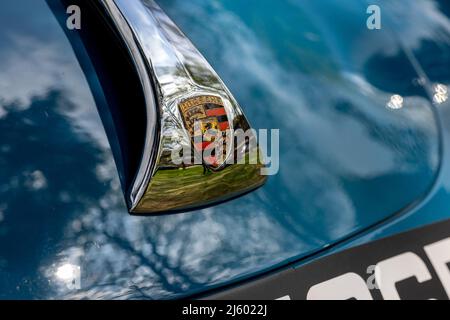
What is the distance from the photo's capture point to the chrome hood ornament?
1.06 meters

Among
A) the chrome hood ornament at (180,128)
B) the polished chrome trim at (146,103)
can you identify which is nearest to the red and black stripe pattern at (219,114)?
the chrome hood ornament at (180,128)

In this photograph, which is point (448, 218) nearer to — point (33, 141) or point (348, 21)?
point (348, 21)

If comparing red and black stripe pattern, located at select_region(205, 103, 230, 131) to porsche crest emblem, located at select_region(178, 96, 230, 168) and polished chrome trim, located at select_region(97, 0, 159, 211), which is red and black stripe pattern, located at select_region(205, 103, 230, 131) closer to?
porsche crest emblem, located at select_region(178, 96, 230, 168)

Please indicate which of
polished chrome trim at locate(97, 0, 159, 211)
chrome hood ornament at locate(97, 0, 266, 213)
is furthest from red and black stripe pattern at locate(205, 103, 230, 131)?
polished chrome trim at locate(97, 0, 159, 211)

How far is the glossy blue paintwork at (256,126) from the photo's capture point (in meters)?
0.99

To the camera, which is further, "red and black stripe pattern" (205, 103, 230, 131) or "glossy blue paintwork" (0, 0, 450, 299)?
"red and black stripe pattern" (205, 103, 230, 131)

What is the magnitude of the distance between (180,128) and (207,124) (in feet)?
0.19

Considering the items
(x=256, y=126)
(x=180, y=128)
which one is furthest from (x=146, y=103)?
(x=256, y=126)

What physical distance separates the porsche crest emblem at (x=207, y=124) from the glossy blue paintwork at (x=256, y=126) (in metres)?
0.09

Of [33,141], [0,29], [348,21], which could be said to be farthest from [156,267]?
[348,21]

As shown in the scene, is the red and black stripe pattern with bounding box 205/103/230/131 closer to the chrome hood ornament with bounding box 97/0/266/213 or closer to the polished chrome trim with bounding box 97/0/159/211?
the chrome hood ornament with bounding box 97/0/266/213

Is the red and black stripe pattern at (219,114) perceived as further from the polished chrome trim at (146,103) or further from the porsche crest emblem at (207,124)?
the polished chrome trim at (146,103)

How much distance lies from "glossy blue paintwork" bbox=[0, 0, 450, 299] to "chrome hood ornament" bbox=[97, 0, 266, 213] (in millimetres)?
38

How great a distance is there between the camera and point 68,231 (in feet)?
3.25
